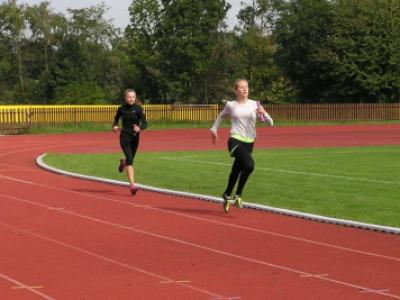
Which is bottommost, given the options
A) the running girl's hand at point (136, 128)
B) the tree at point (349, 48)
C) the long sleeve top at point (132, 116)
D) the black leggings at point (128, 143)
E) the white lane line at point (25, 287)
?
the white lane line at point (25, 287)

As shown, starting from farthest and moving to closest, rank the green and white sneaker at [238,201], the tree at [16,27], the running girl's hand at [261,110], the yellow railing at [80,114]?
the tree at [16,27], the yellow railing at [80,114], the green and white sneaker at [238,201], the running girl's hand at [261,110]

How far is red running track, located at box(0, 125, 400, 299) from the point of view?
21.2ft

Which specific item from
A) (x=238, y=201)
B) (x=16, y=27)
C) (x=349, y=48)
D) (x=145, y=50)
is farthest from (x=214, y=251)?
(x=16, y=27)

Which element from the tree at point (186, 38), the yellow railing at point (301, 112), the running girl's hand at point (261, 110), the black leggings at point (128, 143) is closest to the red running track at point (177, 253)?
the black leggings at point (128, 143)

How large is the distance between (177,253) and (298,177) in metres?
8.38

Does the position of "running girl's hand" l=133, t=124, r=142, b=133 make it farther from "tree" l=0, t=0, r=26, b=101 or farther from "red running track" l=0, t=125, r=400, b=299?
"tree" l=0, t=0, r=26, b=101

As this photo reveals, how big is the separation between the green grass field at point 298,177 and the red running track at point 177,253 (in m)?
1.21

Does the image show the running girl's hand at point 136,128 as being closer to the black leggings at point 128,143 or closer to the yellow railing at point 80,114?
the black leggings at point 128,143

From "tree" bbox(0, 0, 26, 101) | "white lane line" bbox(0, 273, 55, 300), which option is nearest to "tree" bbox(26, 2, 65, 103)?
"tree" bbox(0, 0, 26, 101)

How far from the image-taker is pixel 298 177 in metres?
16.2

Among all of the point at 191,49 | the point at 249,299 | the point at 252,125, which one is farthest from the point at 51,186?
the point at 191,49

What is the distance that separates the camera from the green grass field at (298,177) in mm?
11664

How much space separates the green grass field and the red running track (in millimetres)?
1212

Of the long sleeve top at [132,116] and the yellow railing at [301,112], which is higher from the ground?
the long sleeve top at [132,116]
